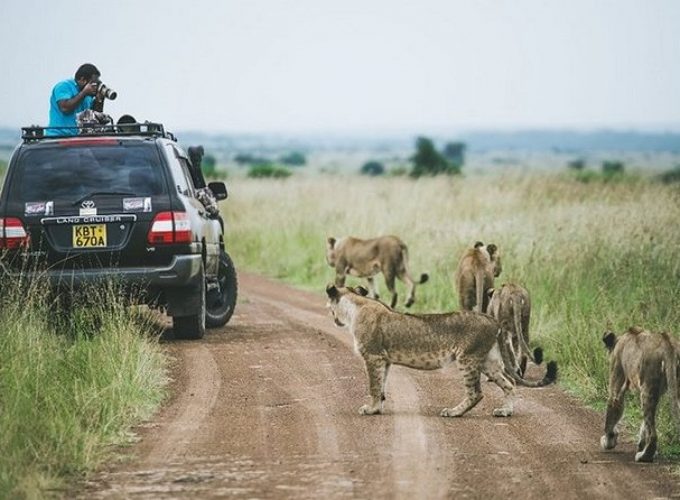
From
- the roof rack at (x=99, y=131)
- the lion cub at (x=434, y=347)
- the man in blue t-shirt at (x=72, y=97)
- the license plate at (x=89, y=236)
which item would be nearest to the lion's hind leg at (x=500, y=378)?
the lion cub at (x=434, y=347)

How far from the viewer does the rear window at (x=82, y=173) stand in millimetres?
12672

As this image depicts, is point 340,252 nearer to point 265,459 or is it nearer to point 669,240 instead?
point 669,240

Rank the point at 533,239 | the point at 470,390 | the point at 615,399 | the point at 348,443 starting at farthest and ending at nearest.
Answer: the point at 533,239
the point at 470,390
the point at 348,443
the point at 615,399

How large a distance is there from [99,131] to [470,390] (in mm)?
4705

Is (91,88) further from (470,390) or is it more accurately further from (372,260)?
(372,260)

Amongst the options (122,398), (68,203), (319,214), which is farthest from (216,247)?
(319,214)

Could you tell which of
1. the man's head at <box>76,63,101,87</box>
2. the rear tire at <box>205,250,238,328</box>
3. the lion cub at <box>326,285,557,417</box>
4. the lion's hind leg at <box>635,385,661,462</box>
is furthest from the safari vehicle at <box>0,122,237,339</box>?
the lion's hind leg at <box>635,385,661,462</box>

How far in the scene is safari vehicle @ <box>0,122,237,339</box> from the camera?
1253cm

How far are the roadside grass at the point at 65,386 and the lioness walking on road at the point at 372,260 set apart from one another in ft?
18.4

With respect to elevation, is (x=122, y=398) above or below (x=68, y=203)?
below

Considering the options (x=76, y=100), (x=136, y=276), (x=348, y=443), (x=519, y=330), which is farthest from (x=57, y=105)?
(x=348, y=443)

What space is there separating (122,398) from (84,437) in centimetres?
132

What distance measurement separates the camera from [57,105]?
550 inches

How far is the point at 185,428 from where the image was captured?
31.4ft
